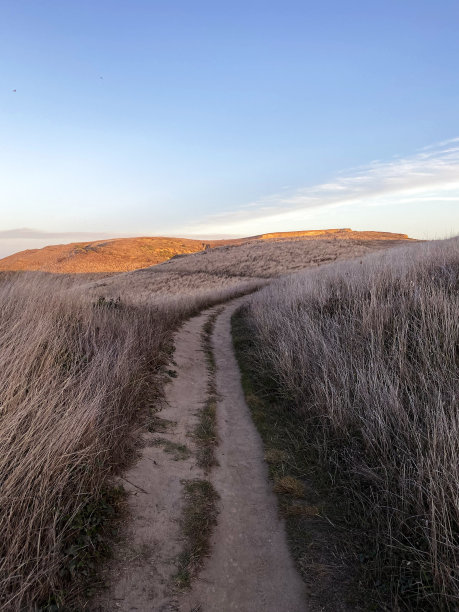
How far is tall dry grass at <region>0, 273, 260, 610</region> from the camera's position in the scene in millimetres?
2508

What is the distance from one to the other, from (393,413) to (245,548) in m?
2.16

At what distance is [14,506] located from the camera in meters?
2.67

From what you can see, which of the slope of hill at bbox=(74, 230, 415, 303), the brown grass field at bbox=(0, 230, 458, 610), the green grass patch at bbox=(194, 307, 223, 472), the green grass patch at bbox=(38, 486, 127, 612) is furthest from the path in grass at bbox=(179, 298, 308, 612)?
the slope of hill at bbox=(74, 230, 415, 303)

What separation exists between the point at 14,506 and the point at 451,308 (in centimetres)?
639

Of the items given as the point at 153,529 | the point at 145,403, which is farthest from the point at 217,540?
the point at 145,403

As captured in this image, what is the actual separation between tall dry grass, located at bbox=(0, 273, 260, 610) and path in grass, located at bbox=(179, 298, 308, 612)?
1.16 metres

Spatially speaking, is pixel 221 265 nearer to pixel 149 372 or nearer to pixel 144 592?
pixel 149 372

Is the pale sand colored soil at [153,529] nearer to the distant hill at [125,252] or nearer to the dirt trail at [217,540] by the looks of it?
the dirt trail at [217,540]

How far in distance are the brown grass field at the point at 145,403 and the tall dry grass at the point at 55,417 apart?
0.8 inches

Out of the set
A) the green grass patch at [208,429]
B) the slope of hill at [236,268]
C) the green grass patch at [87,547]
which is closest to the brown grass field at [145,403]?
the green grass patch at [87,547]

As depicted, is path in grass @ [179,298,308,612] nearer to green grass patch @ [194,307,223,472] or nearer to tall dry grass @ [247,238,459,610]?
green grass patch @ [194,307,223,472]

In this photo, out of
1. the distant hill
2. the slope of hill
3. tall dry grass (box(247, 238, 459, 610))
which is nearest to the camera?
tall dry grass (box(247, 238, 459, 610))

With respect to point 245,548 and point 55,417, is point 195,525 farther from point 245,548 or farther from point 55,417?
point 55,417

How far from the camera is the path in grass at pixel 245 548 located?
2.67 metres
